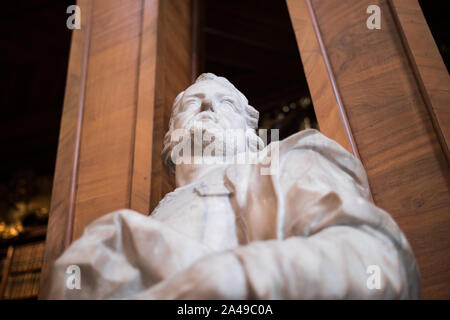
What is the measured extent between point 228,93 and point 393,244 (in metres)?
0.99

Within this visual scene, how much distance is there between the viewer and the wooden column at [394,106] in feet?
6.59

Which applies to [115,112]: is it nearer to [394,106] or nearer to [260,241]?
[394,106]

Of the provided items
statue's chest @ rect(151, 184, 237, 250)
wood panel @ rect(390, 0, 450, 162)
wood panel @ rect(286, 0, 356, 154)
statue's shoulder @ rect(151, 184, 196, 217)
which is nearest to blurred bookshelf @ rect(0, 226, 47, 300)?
wood panel @ rect(286, 0, 356, 154)

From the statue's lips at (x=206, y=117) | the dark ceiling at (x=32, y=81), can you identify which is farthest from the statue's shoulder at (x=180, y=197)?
the dark ceiling at (x=32, y=81)

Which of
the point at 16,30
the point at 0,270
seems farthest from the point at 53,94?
the point at 0,270

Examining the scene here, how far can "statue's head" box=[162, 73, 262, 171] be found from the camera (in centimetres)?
175

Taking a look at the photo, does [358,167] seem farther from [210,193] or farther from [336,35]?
[336,35]

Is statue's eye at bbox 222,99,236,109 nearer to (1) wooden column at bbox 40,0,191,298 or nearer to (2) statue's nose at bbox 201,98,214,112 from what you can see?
(2) statue's nose at bbox 201,98,214,112

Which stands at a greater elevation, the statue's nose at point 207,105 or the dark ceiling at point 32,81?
the dark ceiling at point 32,81

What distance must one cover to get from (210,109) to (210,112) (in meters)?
0.04

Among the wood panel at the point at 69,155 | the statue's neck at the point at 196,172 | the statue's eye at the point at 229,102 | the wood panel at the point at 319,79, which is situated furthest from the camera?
the wood panel at the point at 69,155

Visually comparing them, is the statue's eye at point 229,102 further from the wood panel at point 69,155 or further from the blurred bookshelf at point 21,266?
the blurred bookshelf at point 21,266

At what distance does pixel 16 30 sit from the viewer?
5.36 metres
